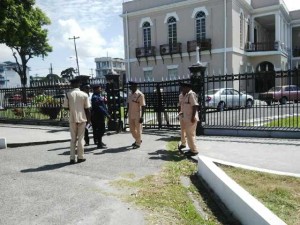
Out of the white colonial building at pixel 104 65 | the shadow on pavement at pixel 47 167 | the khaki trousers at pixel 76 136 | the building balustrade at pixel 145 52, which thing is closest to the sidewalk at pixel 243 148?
the khaki trousers at pixel 76 136

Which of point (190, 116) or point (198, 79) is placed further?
point (198, 79)

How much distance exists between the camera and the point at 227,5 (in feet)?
90.3

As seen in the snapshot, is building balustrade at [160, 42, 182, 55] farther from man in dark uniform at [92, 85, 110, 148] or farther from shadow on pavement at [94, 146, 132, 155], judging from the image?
shadow on pavement at [94, 146, 132, 155]

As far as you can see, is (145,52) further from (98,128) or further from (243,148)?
(243,148)

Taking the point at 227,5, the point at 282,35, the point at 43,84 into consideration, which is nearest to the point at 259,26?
the point at 282,35

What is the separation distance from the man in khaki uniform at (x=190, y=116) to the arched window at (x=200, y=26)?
869 inches

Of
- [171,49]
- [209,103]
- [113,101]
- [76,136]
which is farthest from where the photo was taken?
[171,49]

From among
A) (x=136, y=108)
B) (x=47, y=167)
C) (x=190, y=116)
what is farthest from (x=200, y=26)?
(x=47, y=167)

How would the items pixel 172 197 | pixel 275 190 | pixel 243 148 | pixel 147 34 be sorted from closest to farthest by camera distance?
1. pixel 275 190
2. pixel 172 197
3. pixel 243 148
4. pixel 147 34

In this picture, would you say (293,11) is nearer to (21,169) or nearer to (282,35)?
(282,35)

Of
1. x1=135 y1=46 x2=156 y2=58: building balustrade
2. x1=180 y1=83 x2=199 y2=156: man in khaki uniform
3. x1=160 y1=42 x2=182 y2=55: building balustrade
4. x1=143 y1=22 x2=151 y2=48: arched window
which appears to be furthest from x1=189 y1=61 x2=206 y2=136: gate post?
x1=143 y1=22 x2=151 y2=48: arched window

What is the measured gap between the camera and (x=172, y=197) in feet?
17.4

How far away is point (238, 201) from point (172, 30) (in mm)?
27559

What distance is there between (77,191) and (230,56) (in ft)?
79.0
